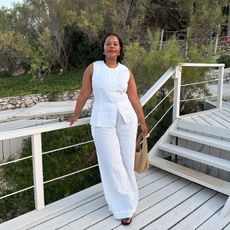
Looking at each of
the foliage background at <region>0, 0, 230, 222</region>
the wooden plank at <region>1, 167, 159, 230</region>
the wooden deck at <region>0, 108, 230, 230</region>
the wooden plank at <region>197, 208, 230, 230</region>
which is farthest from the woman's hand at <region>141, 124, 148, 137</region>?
the foliage background at <region>0, 0, 230, 222</region>

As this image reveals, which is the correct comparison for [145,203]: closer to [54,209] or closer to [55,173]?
[54,209]

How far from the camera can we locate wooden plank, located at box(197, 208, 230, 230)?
2355 millimetres

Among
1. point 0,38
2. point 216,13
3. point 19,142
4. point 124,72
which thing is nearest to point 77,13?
point 0,38

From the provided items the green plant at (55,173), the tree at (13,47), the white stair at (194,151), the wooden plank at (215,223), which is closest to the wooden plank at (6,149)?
the green plant at (55,173)

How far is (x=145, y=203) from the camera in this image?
8.83 ft

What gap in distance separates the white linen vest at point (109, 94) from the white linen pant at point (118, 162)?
49mm

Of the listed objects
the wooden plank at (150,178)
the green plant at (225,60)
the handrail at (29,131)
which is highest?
the green plant at (225,60)

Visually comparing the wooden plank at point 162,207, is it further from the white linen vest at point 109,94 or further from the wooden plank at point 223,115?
the wooden plank at point 223,115

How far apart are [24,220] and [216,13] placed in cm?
1001

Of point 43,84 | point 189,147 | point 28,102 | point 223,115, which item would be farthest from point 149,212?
point 43,84

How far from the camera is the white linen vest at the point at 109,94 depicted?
7.54 feet

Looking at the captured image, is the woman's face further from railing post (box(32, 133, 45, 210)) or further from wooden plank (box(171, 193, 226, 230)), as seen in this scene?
wooden plank (box(171, 193, 226, 230))

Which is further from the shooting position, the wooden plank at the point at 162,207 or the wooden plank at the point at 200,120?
the wooden plank at the point at 200,120

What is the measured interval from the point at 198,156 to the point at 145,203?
0.84 metres
